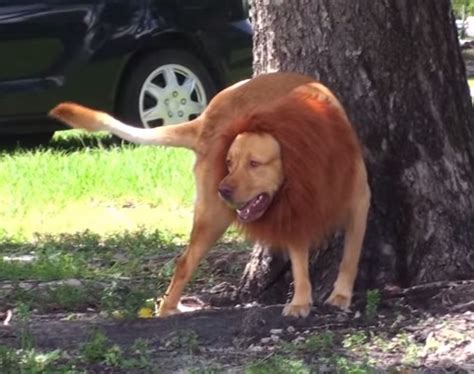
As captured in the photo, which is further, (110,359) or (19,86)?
(19,86)

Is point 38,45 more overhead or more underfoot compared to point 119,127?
more overhead

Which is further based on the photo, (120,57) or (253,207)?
(120,57)

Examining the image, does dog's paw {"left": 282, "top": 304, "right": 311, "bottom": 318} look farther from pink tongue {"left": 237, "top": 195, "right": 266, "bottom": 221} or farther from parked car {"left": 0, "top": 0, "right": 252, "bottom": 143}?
parked car {"left": 0, "top": 0, "right": 252, "bottom": 143}

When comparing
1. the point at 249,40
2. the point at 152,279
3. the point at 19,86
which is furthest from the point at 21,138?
the point at 152,279

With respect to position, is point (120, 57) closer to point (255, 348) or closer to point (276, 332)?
point (276, 332)

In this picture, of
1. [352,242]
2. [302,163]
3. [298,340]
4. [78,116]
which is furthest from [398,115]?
[78,116]

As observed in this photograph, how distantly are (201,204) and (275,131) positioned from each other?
0.42 meters

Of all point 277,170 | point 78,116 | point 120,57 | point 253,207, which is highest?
point 120,57

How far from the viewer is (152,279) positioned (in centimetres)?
590

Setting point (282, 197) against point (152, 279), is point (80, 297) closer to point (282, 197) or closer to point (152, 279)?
point (152, 279)

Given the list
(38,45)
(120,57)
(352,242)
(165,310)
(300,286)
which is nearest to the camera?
(300,286)

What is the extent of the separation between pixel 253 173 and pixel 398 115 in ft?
2.78

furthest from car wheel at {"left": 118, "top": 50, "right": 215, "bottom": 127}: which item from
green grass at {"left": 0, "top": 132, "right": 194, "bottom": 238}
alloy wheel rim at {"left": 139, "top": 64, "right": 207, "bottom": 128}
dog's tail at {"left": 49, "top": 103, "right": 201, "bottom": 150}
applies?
dog's tail at {"left": 49, "top": 103, "right": 201, "bottom": 150}

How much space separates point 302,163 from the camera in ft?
14.9
